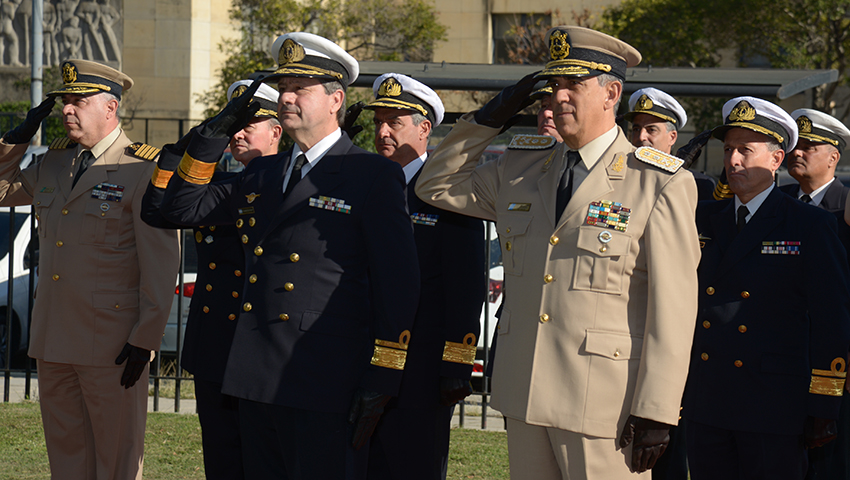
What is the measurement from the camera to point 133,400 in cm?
477

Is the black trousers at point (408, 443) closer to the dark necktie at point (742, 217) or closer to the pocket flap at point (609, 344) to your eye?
the pocket flap at point (609, 344)

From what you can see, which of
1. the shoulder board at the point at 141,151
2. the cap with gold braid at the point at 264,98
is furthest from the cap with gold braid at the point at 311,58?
the shoulder board at the point at 141,151

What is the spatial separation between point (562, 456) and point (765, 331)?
52.6 inches

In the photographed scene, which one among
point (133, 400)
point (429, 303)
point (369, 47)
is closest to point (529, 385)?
point (429, 303)

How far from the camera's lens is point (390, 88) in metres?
4.67

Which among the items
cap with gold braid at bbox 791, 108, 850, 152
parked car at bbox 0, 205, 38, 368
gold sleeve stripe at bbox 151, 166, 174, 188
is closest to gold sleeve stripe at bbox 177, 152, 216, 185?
gold sleeve stripe at bbox 151, 166, 174, 188

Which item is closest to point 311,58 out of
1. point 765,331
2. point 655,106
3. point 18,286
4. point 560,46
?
point 560,46

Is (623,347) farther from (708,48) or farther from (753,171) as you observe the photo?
(708,48)

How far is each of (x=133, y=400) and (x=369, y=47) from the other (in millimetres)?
18976

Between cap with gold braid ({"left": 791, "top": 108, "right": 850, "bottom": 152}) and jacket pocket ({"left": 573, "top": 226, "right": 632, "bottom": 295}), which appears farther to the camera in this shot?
cap with gold braid ({"left": 791, "top": 108, "right": 850, "bottom": 152})

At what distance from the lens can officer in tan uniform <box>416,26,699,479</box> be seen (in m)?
3.13

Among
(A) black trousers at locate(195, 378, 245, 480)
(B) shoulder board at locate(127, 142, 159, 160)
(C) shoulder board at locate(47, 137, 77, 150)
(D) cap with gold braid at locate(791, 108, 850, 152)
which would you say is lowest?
(A) black trousers at locate(195, 378, 245, 480)

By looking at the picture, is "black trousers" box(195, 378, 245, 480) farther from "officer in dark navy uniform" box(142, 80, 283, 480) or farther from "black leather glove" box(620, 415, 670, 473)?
"black leather glove" box(620, 415, 670, 473)

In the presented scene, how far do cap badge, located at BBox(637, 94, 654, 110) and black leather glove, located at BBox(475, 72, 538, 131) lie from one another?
2294mm
